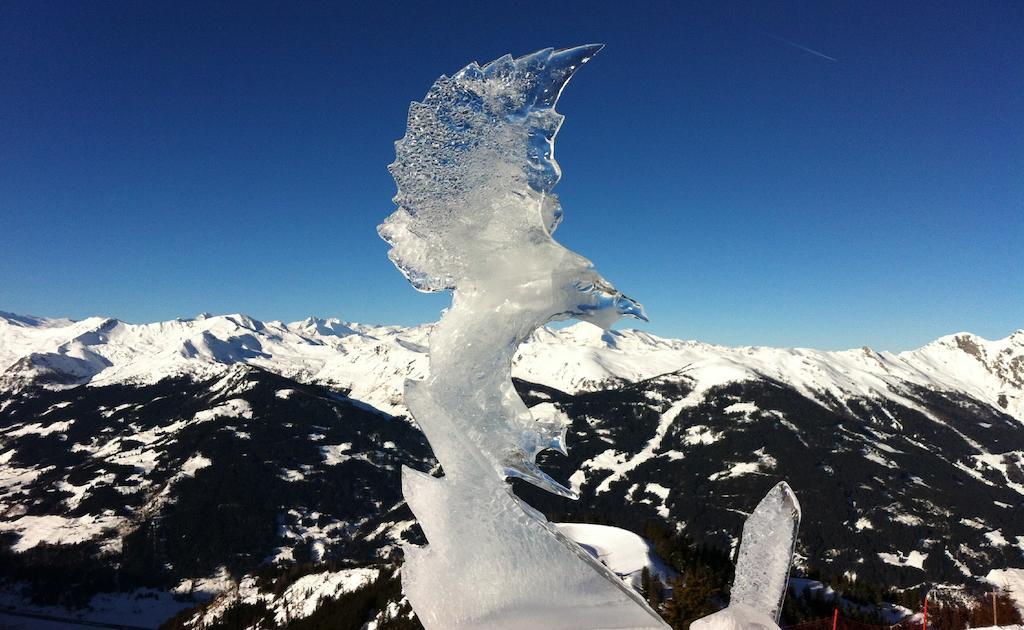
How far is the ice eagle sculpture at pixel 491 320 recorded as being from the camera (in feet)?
19.2

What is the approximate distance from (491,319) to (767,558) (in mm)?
3557

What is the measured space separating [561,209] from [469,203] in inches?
38.4

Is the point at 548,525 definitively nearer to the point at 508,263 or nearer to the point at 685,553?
the point at 508,263

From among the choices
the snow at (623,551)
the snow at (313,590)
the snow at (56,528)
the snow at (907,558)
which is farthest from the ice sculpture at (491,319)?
the snow at (56,528)

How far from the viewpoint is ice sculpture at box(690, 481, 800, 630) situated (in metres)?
5.16

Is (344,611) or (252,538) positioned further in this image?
(252,538)

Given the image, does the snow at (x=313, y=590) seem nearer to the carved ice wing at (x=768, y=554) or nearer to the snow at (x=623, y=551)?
the snow at (x=623, y=551)

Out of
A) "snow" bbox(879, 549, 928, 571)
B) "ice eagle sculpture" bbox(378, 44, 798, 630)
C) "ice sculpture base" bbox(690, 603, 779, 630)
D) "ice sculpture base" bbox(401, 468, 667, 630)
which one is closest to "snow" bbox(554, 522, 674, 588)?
"ice sculpture base" bbox(401, 468, 667, 630)

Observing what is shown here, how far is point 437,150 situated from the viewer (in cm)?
600

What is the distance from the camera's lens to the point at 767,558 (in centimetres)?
526

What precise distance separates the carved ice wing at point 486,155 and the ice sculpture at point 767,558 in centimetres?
336

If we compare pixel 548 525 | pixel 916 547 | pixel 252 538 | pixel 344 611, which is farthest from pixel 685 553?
pixel 252 538

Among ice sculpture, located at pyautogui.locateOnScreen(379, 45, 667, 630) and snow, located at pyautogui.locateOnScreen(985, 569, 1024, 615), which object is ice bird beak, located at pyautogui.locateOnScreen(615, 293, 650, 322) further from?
snow, located at pyautogui.locateOnScreen(985, 569, 1024, 615)

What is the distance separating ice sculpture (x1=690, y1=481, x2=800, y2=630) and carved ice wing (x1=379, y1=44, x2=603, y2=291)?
3.36m
